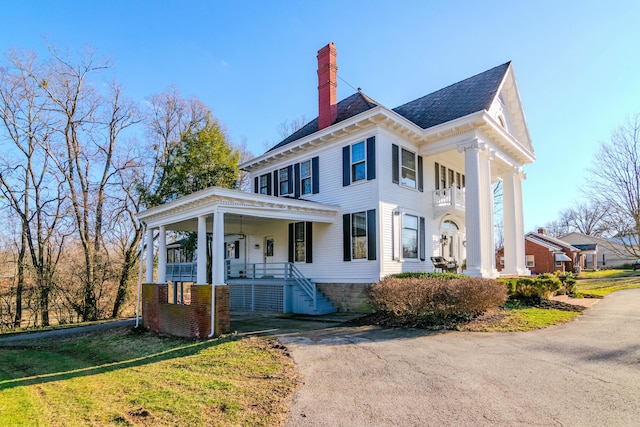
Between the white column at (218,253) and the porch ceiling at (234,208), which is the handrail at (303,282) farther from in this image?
the white column at (218,253)

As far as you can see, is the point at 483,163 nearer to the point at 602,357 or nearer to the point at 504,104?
the point at 504,104

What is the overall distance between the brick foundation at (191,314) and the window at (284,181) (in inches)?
262

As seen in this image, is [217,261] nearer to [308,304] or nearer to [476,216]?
[308,304]

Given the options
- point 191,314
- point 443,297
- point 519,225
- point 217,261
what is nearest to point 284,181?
point 217,261

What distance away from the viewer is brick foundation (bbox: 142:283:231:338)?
9805mm

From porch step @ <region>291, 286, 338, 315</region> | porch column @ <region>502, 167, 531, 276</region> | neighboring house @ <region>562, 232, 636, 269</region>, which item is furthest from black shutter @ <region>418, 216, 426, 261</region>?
neighboring house @ <region>562, 232, 636, 269</region>

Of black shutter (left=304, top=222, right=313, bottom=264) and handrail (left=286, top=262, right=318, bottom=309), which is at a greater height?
black shutter (left=304, top=222, right=313, bottom=264)

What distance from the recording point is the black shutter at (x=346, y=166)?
1405cm

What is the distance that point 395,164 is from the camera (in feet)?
45.1

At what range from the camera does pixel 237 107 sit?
72.2 feet

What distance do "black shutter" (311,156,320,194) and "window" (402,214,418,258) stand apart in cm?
369

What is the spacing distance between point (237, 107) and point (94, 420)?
19450mm

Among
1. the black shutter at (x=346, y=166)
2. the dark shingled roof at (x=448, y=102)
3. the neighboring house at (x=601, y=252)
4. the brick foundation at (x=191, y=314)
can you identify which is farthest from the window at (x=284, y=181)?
the neighboring house at (x=601, y=252)

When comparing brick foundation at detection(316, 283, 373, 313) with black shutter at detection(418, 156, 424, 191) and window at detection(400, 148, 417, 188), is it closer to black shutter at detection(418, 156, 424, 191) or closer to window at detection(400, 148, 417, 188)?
window at detection(400, 148, 417, 188)
